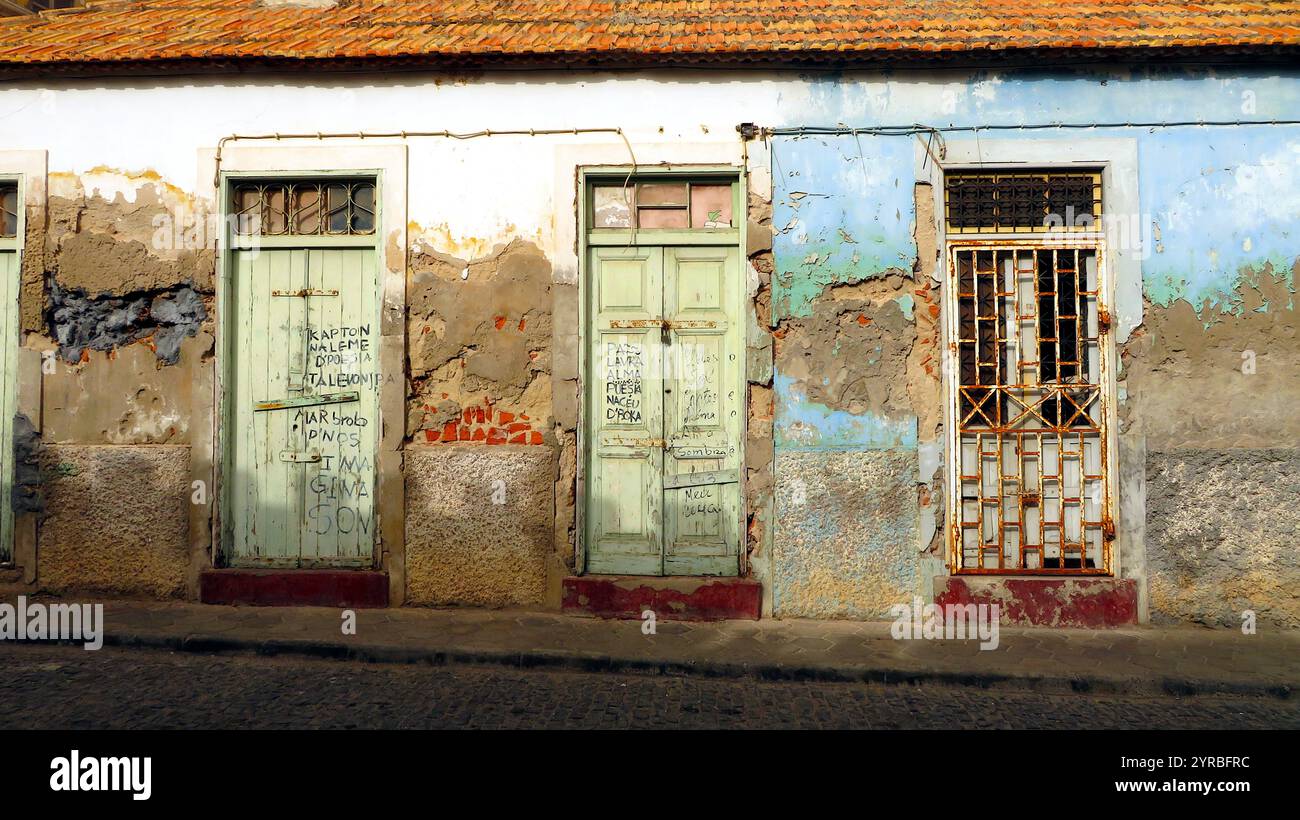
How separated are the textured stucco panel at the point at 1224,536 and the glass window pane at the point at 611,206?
4.07 meters

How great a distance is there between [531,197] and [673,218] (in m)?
1.03

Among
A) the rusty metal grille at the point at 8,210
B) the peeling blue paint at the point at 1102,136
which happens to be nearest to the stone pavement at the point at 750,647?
the peeling blue paint at the point at 1102,136

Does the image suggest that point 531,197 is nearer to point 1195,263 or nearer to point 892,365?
point 892,365

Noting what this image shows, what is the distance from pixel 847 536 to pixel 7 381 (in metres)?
6.28

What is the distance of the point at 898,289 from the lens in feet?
21.6

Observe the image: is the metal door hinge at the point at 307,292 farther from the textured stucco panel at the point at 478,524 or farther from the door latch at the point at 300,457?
the textured stucco panel at the point at 478,524

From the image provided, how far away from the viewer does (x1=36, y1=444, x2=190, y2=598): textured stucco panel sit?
6.85m

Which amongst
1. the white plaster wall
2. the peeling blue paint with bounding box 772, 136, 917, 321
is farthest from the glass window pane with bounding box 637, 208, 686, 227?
the peeling blue paint with bounding box 772, 136, 917, 321

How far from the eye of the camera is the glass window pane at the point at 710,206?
6.82m

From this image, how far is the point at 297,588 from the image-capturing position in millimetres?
6742

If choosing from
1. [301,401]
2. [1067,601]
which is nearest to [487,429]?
[301,401]

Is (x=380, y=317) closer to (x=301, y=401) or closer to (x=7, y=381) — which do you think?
(x=301, y=401)
